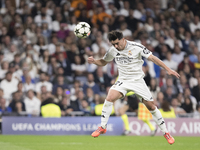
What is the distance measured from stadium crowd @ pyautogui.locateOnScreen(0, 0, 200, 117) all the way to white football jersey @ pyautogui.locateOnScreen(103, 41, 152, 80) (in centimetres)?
503

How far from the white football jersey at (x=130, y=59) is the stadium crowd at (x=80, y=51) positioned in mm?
5030

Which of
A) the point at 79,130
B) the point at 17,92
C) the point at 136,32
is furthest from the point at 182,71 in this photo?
the point at 17,92

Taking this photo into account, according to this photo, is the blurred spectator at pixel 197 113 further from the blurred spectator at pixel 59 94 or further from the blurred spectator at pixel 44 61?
the blurred spectator at pixel 44 61

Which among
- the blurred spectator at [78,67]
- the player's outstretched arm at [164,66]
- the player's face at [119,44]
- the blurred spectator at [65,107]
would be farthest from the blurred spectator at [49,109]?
the player's outstretched arm at [164,66]

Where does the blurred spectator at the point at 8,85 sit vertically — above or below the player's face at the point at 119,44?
below

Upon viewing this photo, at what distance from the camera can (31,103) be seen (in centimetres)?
1343

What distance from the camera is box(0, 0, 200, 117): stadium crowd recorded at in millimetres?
13719

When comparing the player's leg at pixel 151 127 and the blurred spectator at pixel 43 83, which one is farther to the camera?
the blurred spectator at pixel 43 83

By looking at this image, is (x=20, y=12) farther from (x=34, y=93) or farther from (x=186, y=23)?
(x=186, y=23)

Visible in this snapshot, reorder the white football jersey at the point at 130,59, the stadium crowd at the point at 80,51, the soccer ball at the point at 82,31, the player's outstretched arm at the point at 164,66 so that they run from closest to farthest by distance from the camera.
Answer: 1. the player's outstretched arm at the point at 164,66
2. the white football jersey at the point at 130,59
3. the soccer ball at the point at 82,31
4. the stadium crowd at the point at 80,51

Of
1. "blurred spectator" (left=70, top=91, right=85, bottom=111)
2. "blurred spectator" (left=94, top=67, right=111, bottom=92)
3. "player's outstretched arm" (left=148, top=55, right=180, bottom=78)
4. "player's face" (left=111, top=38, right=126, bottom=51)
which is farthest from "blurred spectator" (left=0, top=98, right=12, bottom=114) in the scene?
"player's outstretched arm" (left=148, top=55, right=180, bottom=78)

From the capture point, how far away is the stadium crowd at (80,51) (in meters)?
13.7

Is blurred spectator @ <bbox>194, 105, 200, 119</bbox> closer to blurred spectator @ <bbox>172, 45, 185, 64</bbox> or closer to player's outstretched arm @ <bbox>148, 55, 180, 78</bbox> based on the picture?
blurred spectator @ <bbox>172, 45, 185, 64</bbox>

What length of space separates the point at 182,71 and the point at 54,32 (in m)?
5.19
